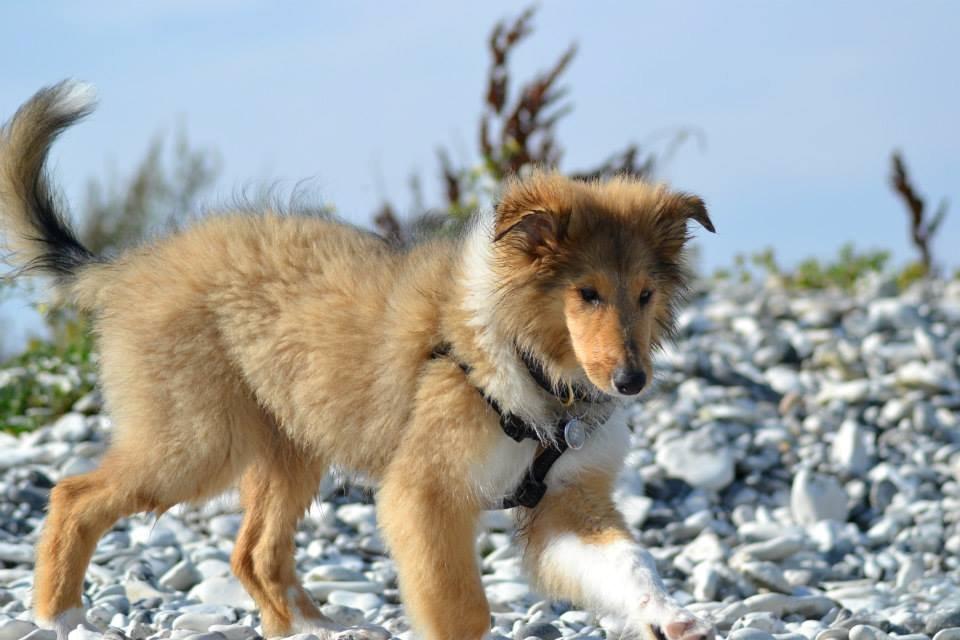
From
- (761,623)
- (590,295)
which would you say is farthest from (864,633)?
(590,295)

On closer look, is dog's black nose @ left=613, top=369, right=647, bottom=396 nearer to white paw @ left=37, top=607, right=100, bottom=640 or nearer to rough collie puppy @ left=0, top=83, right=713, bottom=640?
rough collie puppy @ left=0, top=83, right=713, bottom=640

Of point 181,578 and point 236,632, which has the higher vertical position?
point 236,632

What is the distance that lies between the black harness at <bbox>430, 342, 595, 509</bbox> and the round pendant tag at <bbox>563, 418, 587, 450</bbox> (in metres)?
0.01

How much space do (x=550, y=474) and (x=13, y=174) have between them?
2518mm

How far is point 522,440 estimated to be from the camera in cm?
470

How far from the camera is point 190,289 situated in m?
5.28

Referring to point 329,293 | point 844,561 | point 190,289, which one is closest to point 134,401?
point 190,289

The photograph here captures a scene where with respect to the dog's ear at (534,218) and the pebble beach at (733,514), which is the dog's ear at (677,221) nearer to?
the dog's ear at (534,218)

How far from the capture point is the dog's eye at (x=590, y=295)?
4.49m

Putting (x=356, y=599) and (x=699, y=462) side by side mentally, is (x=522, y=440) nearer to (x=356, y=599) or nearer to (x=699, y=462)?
(x=356, y=599)

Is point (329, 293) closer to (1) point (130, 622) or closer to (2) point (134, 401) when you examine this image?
(2) point (134, 401)

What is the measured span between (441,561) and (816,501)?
13.3ft

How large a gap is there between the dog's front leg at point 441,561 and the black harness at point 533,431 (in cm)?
22

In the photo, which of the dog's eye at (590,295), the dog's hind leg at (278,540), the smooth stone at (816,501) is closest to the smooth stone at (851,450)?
the smooth stone at (816,501)
